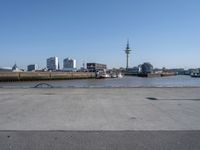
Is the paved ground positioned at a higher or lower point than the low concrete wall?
higher

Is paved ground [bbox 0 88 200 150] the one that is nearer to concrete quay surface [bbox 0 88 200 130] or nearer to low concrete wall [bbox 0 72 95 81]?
concrete quay surface [bbox 0 88 200 130]

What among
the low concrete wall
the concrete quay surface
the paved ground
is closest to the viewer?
the paved ground

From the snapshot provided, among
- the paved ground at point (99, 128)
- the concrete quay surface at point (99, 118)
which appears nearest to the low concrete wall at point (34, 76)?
the concrete quay surface at point (99, 118)

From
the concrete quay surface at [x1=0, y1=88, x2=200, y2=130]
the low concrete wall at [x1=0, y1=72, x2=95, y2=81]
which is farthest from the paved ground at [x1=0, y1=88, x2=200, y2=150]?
the low concrete wall at [x1=0, y1=72, x2=95, y2=81]

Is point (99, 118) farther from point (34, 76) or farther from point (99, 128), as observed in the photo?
point (34, 76)

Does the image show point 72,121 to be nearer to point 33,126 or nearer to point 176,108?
point 33,126

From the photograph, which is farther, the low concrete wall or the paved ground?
the low concrete wall

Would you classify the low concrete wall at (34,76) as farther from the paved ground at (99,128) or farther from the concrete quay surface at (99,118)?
the paved ground at (99,128)

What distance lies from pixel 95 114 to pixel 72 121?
4.59 feet
